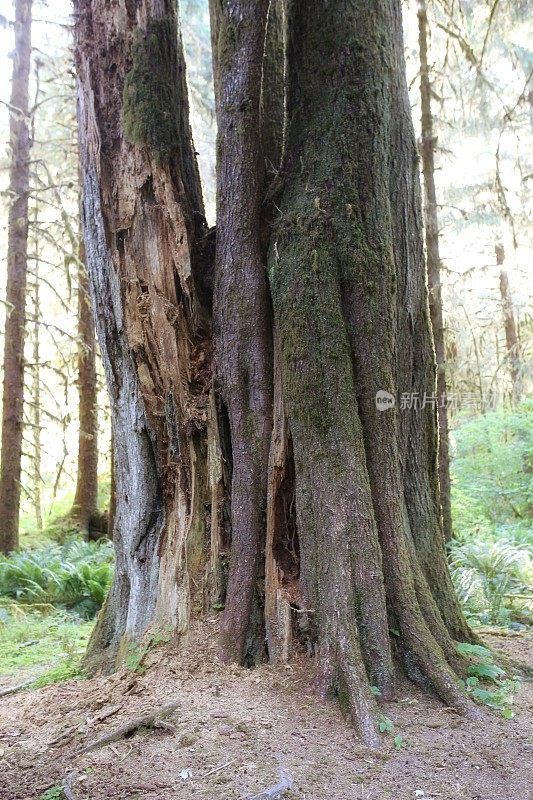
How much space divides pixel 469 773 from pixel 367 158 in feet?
10.7

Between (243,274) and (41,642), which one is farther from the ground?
(243,274)

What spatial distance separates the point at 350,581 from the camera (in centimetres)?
337

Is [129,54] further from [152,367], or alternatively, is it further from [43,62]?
[43,62]

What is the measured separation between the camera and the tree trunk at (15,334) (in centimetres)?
1086

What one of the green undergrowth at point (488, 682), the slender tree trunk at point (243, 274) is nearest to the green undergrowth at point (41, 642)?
the slender tree trunk at point (243, 274)

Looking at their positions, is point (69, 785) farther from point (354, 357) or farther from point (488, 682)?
point (354, 357)

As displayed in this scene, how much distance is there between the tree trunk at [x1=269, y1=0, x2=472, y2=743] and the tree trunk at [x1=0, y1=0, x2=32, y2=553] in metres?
8.28

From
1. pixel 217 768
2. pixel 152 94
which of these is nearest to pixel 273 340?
pixel 152 94

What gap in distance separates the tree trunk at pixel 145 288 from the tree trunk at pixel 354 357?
0.78 meters

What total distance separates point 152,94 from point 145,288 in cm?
133

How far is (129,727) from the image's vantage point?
9.87ft

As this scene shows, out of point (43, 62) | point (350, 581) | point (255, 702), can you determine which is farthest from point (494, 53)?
point (255, 702)

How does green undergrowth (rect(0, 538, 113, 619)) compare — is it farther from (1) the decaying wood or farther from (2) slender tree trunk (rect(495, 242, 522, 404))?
(2) slender tree trunk (rect(495, 242, 522, 404))

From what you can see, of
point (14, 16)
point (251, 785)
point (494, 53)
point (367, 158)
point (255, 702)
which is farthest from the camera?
point (14, 16)
